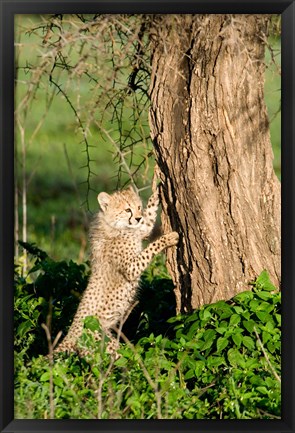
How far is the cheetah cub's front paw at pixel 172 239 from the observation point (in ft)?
18.5

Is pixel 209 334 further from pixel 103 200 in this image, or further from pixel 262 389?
pixel 103 200

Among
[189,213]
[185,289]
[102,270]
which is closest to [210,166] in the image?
[189,213]

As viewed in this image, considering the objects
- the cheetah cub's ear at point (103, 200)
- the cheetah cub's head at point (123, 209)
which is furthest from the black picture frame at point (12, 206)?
the cheetah cub's ear at point (103, 200)

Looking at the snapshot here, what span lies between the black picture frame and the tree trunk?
70 cm

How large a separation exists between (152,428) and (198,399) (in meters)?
0.55

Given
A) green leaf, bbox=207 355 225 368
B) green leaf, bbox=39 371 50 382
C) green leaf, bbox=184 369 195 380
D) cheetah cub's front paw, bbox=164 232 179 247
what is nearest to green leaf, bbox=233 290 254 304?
green leaf, bbox=207 355 225 368

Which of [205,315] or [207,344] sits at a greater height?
[205,315]

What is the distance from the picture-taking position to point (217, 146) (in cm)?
523

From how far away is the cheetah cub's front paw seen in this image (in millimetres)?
5630

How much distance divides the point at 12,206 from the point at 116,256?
1.89 metres

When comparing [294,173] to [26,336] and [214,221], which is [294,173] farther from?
[26,336]

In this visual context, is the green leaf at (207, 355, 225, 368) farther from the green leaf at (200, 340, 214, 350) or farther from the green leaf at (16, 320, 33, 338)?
the green leaf at (16, 320, 33, 338)

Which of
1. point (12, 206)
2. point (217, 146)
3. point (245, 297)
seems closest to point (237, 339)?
point (245, 297)

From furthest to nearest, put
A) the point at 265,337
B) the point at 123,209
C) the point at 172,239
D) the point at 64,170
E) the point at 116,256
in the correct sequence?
the point at 64,170 < the point at 123,209 < the point at 116,256 < the point at 172,239 < the point at 265,337
